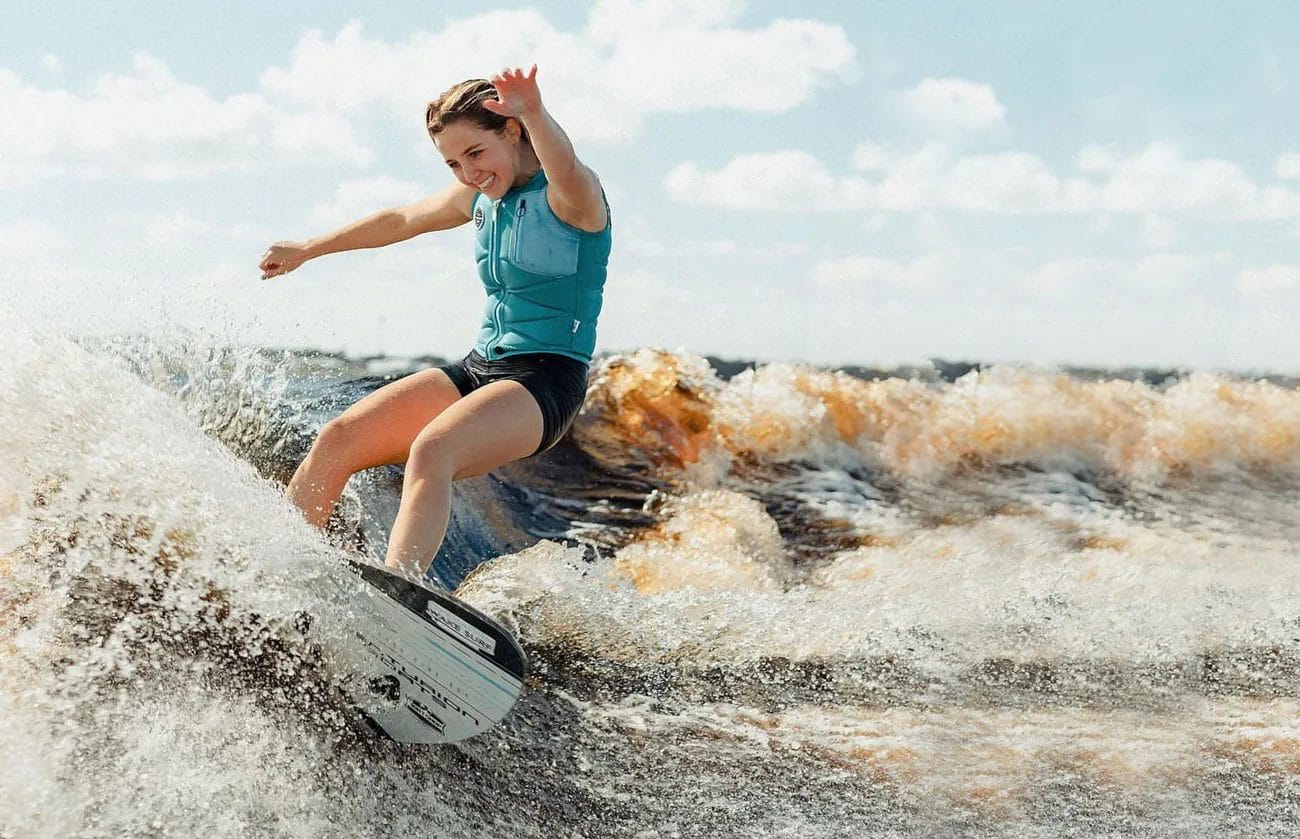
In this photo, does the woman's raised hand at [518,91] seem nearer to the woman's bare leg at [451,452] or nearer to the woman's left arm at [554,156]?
the woman's left arm at [554,156]

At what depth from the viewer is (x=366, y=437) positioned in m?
2.88

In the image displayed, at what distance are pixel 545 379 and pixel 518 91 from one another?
2.48 feet

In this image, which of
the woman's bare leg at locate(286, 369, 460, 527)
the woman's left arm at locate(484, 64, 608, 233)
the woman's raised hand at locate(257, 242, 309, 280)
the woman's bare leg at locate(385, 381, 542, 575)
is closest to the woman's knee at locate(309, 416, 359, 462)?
the woman's bare leg at locate(286, 369, 460, 527)

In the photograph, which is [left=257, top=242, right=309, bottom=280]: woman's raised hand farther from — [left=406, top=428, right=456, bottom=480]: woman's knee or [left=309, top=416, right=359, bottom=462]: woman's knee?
[left=406, top=428, right=456, bottom=480]: woman's knee

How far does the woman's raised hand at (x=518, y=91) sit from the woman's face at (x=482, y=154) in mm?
327

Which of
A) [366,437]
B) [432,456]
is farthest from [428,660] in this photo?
[366,437]

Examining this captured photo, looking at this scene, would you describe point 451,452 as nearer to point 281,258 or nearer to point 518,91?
point 518,91

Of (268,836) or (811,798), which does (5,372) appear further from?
(811,798)

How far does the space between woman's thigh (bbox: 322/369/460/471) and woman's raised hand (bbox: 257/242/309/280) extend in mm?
620

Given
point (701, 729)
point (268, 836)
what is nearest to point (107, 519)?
point (268, 836)

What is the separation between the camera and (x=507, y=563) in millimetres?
4727

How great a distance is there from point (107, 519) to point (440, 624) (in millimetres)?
902

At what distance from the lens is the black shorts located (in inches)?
112

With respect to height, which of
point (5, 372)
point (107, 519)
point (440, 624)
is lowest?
point (440, 624)
